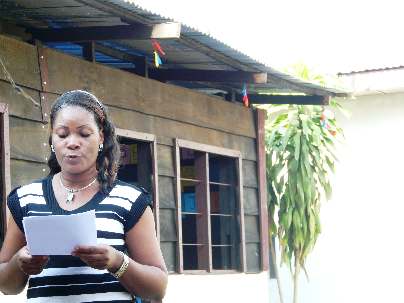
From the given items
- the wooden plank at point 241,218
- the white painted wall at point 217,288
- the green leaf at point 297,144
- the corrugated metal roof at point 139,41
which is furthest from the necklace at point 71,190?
the green leaf at point 297,144

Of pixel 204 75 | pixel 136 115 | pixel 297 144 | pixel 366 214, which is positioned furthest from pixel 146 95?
pixel 366 214

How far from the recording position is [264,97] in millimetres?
10695

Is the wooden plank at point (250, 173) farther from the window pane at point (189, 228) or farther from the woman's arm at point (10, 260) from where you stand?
the woman's arm at point (10, 260)

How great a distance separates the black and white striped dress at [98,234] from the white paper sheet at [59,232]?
11 cm

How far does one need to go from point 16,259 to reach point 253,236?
7596mm

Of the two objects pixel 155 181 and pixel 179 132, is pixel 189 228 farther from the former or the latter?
pixel 155 181

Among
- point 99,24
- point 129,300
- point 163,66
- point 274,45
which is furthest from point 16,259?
point 274,45

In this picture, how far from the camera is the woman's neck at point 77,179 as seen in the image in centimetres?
330

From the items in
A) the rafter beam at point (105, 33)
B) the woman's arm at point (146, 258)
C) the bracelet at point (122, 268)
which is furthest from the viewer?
the rafter beam at point (105, 33)

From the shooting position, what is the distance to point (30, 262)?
3057 millimetres

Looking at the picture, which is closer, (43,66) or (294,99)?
(43,66)

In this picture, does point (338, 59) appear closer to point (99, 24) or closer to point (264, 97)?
point (264, 97)

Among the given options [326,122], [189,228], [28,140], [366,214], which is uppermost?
[326,122]

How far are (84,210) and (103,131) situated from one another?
283 millimetres
